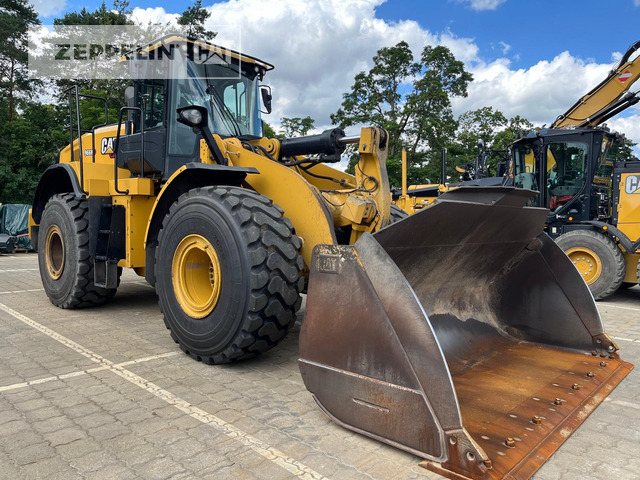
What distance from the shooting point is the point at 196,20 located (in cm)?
3231

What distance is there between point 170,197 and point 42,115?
27159mm

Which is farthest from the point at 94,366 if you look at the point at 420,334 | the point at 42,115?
the point at 42,115

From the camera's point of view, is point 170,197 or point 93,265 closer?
point 170,197

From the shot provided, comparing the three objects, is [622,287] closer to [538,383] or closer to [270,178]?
[538,383]

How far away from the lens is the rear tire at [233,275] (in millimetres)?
3430

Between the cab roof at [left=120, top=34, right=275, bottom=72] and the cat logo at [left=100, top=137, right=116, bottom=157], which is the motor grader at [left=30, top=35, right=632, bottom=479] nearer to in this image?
the cab roof at [left=120, top=34, right=275, bottom=72]

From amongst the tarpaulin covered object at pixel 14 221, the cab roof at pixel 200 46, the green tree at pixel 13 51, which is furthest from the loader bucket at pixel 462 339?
the green tree at pixel 13 51

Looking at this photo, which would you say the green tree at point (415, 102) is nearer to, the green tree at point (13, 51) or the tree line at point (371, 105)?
the tree line at point (371, 105)

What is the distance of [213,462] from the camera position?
242cm

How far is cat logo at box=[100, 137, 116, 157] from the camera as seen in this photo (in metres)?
6.13

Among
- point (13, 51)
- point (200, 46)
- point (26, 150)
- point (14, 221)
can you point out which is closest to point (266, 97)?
point (200, 46)

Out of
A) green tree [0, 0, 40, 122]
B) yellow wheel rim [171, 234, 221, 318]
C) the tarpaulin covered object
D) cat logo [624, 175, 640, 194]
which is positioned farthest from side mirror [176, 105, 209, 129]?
green tree [0, 0, 40, 122]

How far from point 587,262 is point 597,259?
0.17 meters

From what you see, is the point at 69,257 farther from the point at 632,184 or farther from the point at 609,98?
the point at 609,98
